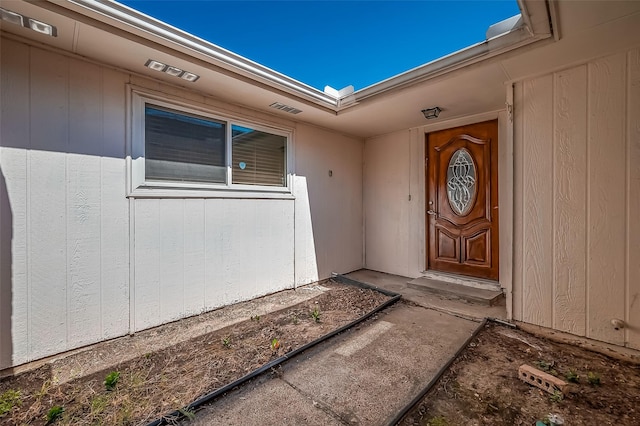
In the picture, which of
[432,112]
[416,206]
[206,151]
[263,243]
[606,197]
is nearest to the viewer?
[606,197]

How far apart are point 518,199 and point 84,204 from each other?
154 inches

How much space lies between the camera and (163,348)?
2.22m

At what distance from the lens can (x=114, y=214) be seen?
91.9 inches

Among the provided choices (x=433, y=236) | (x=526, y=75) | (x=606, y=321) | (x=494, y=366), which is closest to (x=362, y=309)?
(x=494, y=366)

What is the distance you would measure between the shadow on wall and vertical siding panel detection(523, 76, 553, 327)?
4.23 meters

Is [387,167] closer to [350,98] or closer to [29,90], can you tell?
[350,98]

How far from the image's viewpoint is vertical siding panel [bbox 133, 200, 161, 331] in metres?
2.46

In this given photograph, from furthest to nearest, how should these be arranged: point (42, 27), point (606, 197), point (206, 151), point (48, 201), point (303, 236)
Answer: point (303, 236)
point (206, 151)
point (606, 197)
point (48, 201)
point (42, 27)

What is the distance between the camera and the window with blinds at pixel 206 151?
2.59 metres

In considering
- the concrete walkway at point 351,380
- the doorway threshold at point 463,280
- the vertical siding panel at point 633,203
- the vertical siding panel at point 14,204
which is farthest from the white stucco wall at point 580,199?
the vertical siding panel at point 14,204

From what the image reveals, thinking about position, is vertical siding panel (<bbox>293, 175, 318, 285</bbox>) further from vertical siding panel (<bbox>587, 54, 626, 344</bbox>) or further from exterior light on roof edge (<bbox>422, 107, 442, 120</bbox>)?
vertical siding panel (<bbox>587, 54, 626, 344</bbox>)

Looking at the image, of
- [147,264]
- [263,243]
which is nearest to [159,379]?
[147,264]

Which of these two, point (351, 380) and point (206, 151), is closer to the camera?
point (351, 380)

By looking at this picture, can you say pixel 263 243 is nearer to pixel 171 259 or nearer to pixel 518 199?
pixel 171 259
